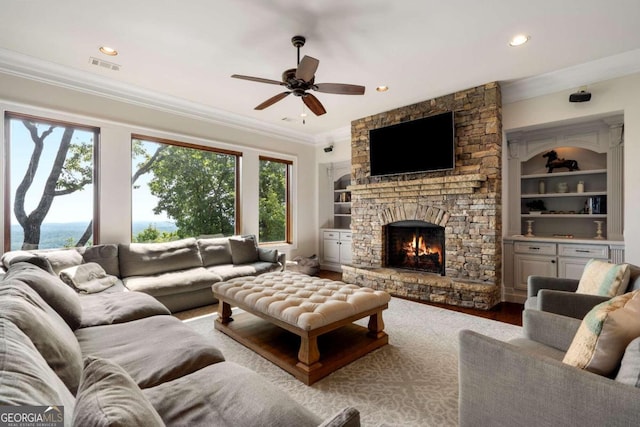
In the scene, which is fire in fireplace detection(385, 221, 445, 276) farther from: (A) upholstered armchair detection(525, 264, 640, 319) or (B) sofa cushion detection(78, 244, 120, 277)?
(B) sofa cushion detection(78, 244, 120, 277)

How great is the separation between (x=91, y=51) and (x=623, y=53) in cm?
549

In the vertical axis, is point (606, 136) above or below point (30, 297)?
above

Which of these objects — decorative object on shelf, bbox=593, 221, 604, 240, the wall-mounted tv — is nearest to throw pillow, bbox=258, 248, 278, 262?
the wall-mounted tv

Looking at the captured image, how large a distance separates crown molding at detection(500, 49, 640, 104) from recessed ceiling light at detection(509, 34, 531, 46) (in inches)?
40.3

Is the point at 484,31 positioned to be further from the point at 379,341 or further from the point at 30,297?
the point at 30,297

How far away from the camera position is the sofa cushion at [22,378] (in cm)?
62

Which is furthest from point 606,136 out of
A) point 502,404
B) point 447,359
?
point 502,404

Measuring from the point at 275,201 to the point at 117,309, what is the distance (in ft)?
12.5

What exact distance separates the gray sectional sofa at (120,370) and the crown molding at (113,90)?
240 centimetres

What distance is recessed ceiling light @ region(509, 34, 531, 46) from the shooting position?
2723mm

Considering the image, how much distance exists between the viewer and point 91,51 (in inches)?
120

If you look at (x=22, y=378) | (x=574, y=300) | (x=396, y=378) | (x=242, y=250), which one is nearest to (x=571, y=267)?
(x=574, y=300)

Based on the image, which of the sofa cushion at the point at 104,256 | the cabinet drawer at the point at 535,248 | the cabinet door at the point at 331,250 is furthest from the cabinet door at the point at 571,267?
the sofa cushion at the point at 104,256

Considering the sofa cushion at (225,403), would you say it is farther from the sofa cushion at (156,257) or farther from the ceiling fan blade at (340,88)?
the sofa cushion at (156,257)
